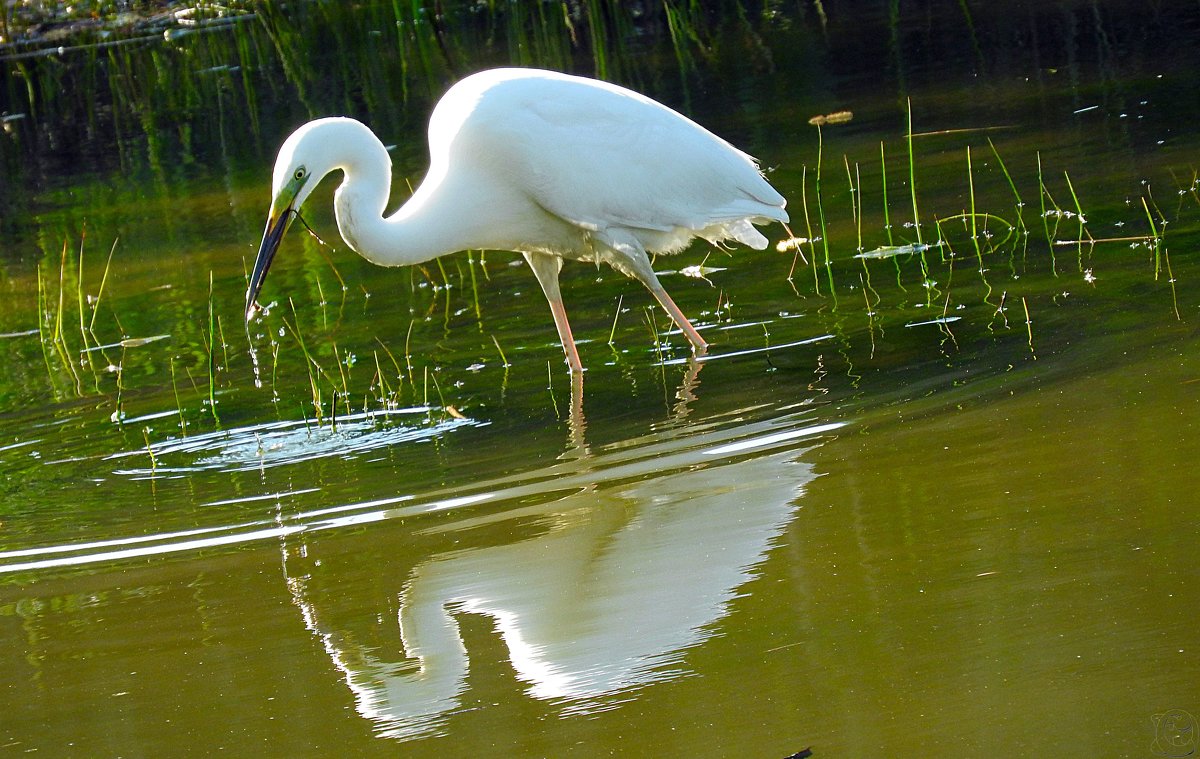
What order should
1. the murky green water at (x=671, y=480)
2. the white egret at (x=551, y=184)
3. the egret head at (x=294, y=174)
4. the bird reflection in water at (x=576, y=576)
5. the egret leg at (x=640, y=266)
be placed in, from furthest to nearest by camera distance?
the egret leg at (x=640, y=266) < the white egret at (x=551, y=184) < the egret head at (x=294, y=174) < the bird reflection in water at (x=576, y=576) < the murky green water at (x=671, y=480)

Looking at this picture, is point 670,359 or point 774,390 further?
point 670,359

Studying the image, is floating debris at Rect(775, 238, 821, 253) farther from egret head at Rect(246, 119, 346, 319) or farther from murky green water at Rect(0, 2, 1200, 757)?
egret head at Rect(246, 119, 346, 319)

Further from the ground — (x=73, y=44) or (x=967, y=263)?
(x=73, y=44)

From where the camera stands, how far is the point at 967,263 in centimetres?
639

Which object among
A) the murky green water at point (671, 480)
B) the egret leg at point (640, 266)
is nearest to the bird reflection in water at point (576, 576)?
the murky green water at point (671, 480)

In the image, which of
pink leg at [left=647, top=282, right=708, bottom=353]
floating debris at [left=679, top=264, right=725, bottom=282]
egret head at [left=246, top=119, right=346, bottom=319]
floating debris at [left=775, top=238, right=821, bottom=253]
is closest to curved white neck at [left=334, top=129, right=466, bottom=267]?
egret head at [left=246, top=119, right=346, bottom=319]

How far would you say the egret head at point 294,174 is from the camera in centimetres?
523

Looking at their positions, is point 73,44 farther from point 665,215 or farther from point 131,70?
point 665,215

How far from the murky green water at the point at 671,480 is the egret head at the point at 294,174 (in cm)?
56

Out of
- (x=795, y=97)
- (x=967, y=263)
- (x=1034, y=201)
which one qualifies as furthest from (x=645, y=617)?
(x=795, y=97)

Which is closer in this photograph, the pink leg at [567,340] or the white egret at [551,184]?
the white egret at [551,184]

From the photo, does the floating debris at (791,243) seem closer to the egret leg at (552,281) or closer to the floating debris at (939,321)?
the egret leg at (552,281)

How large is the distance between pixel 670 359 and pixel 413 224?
105cm
